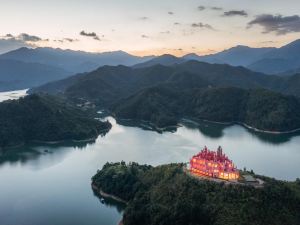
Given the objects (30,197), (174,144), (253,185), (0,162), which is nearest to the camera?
(253,185)

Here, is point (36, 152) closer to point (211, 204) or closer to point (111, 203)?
point (111, 203)

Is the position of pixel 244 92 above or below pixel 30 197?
above

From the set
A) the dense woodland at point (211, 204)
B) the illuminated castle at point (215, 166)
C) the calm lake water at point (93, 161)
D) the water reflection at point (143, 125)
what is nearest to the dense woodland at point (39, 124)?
the calm lake water at point (93, 161)

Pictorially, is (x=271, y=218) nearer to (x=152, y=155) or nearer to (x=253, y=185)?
(x=253, y=185)

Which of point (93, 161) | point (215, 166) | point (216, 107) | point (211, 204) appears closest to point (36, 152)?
point (93, 161)

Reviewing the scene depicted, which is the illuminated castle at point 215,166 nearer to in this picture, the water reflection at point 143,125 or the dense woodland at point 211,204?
the dense woodland at point 211,204

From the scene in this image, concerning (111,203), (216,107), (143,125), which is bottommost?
(111,203)

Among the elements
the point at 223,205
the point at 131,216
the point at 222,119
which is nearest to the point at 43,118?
the point at 222,119
